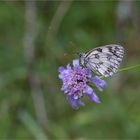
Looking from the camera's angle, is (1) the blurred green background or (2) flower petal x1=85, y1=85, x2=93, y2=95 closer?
(2) flower petal x1=85, y1=85, x2=93, y2=95

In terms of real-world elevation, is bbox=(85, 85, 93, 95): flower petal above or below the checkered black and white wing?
below

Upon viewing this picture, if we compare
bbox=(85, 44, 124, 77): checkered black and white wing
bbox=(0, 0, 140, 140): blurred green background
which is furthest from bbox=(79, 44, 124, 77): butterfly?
bbox=(0, 0, 140, 140): blurred green background

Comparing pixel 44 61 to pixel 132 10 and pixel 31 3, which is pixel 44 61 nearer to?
pixel 31 3

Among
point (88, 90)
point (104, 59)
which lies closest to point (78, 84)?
point (88, 90)

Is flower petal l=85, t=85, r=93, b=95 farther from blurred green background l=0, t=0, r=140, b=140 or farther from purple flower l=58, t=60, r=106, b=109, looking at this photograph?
blurred green background l=0, t=0, r=140, b=140

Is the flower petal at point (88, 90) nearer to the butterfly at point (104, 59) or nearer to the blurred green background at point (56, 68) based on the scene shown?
the butterfly at point (104, 59)

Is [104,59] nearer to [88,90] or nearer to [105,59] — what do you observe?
[105,59]

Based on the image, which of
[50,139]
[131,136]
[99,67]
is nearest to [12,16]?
[50,139]

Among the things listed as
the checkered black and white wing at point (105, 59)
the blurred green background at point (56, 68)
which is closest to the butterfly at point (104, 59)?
the checkered black and white wing at point (105, 59)
